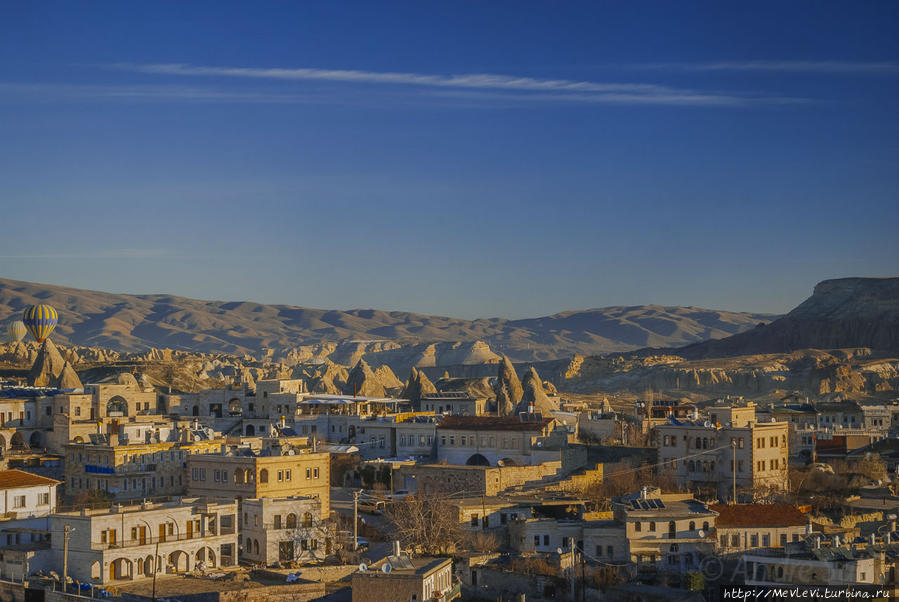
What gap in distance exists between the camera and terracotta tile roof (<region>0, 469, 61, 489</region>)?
189 feet

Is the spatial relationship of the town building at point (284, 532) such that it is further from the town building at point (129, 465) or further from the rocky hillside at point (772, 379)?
the rocky hillside at point (772, 379)

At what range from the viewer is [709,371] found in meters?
188

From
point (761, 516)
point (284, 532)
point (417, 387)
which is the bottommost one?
point (284, 532)

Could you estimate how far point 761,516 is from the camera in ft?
177

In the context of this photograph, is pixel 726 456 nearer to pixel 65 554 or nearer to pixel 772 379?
pixel 65 554

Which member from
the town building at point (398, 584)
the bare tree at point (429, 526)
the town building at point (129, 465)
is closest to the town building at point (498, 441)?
the town building at point (129, 465)

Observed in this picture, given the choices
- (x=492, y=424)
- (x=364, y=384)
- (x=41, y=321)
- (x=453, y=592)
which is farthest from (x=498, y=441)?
(x=41, y=321)

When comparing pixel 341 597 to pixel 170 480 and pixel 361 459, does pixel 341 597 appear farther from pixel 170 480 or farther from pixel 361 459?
pixel 361 459

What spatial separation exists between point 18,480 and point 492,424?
27.3 metres

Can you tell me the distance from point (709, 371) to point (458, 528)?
136599 millimetres

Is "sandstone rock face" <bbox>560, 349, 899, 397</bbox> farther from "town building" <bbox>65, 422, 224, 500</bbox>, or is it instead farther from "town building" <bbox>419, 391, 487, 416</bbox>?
"town building" <bbox>65, 422, 224, 500</bbox>

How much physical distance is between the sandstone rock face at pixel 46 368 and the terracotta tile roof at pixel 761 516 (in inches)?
2613

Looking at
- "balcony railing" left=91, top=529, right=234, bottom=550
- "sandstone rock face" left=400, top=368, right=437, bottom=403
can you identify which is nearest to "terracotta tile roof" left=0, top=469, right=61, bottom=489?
"balcony railing" left=91, top=529, right=234, bottom=550

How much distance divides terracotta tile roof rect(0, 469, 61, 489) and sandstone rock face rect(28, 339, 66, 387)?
158ft
